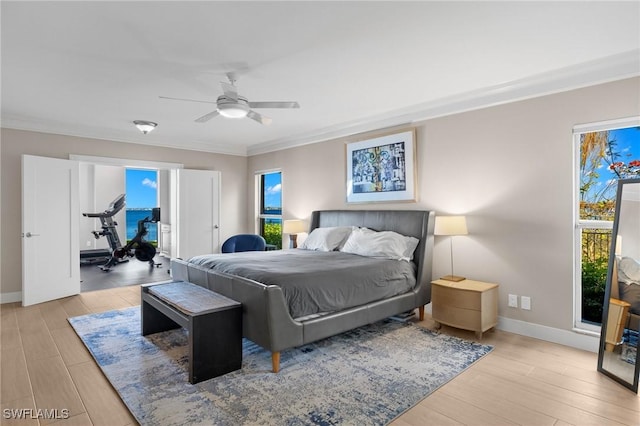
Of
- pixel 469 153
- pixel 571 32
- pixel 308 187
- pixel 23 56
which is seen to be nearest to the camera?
pixel 571 32

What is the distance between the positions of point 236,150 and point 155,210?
2.41 m

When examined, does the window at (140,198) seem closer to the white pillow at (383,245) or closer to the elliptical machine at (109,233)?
the elliptical machine at (109,233)

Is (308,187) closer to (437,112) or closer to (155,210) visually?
(437,112)

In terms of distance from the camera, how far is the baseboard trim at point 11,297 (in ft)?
15.4

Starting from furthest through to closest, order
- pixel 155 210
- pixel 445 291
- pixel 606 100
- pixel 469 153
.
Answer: pixel 155 210
pixel 469 153
pixel 445 291
pixel 606 100

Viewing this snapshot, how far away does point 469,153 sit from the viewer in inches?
152

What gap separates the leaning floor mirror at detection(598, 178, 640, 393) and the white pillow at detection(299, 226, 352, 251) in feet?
9.04

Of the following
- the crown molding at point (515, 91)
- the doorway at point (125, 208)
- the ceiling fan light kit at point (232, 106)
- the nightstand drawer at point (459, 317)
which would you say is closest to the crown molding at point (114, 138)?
the doorway at point (125, 208)

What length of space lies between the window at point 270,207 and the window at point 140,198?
412cm

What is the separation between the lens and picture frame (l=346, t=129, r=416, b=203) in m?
4.38

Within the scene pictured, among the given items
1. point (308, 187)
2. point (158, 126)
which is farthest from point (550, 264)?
point (158, 126)

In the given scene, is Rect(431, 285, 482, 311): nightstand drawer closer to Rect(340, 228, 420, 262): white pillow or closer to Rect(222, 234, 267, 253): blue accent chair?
Rect(340, 228, 420, 262): white pillow

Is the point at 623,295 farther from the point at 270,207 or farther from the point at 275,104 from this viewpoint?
the point at 270,207

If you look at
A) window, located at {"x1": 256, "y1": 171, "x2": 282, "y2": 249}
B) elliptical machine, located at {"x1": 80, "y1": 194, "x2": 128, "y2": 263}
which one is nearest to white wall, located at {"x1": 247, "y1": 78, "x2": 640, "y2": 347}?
window, located at {"x1": 256, "y1": 171, "x2": 282, "y2": 249}
